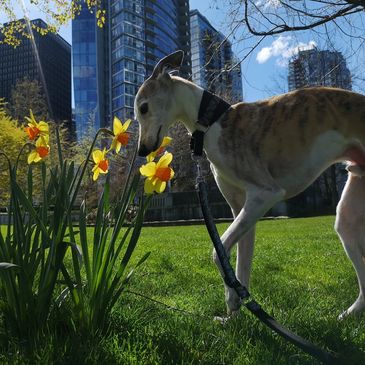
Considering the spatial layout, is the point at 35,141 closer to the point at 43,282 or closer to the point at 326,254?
the point at 43,282

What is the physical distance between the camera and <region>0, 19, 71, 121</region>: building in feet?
203

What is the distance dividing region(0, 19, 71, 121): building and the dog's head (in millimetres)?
52041

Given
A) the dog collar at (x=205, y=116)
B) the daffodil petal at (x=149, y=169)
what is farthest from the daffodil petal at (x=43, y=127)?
the dog collar at (x=205, y=116)

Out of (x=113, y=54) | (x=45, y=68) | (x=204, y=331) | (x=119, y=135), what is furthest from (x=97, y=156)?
(x=113, y=54)

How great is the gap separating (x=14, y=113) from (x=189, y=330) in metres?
49.3

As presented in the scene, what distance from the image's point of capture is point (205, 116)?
3143 millimetres

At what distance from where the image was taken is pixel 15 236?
8.52ft

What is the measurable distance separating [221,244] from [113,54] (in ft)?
298

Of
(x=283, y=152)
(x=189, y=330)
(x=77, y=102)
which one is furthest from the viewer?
(x=77, y=102)

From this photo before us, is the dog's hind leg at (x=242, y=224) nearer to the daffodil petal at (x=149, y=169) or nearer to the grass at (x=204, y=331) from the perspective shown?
the grass at (x=204, y=331)

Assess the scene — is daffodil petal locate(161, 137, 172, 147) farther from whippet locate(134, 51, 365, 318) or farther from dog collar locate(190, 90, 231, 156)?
dog collar locate(190, 90, 231, 156)

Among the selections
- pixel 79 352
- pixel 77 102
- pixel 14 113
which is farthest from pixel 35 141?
pixel 77 102

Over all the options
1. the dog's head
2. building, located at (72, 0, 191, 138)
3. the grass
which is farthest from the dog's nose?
building, located at (72, 0, 191, 138)

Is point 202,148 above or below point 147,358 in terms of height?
above
